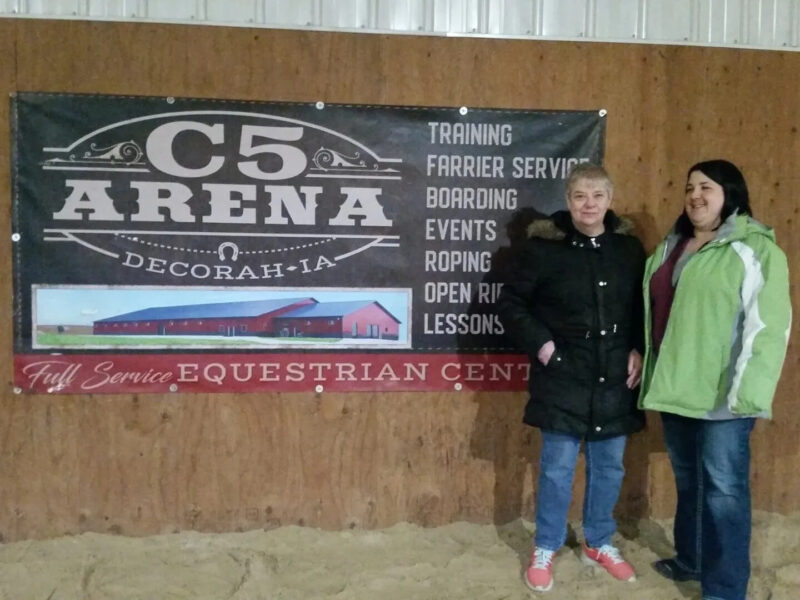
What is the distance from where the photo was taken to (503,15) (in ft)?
9.50

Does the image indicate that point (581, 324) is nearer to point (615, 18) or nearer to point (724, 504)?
point (724, 504)

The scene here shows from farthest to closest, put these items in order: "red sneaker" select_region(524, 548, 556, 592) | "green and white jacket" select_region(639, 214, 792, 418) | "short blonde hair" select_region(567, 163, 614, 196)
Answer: "red sneaker" select_region(524, 548, 556, 592) → "short blonde hair" select_region(567, 163, 614, 196) → "green and white jacket" select_region(639, 214, 792, 418)

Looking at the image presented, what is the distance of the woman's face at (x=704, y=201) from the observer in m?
2.33

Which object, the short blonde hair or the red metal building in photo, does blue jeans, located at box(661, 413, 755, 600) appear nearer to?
the short blonde hair

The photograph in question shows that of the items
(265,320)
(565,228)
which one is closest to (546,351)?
(565,228)

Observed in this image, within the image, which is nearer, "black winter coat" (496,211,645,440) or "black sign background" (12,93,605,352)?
"black winter coat" (496,211,645,440)

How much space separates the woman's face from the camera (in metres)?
2.33

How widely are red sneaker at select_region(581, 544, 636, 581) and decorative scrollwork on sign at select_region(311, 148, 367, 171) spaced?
1659 millimetres

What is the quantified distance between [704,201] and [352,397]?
1.46 m

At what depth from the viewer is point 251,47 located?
111 inches

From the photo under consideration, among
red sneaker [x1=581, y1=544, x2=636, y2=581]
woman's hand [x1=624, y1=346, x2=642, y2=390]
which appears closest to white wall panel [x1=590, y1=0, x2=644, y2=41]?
woman's hand [x1=624, y1=346, x2=642, y2=390]

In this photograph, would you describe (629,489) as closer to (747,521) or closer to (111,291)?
(747,521)

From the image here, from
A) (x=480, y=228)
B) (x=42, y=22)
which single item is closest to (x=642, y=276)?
(x=480, y=228)

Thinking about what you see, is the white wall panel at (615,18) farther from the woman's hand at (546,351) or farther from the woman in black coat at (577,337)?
the woman's hand at (546,351)
